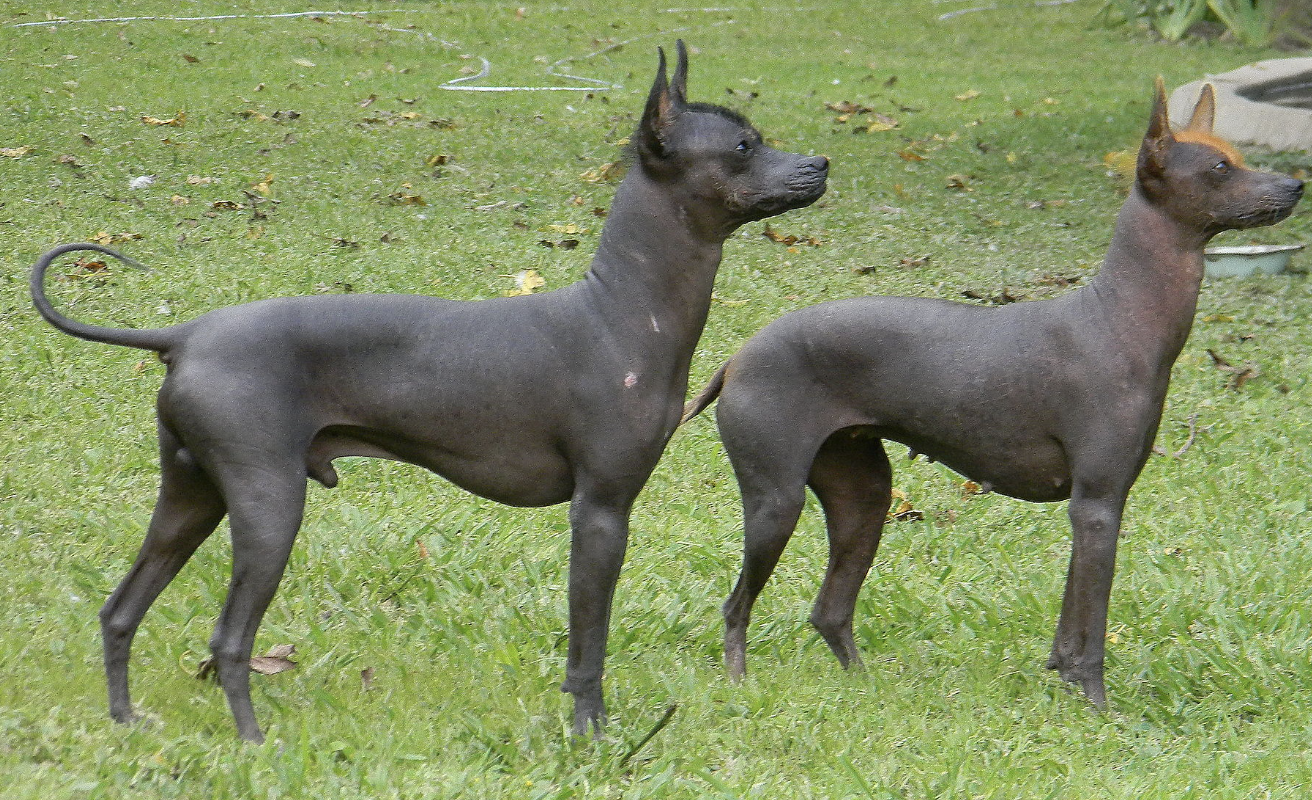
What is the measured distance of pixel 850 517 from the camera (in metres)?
4.40

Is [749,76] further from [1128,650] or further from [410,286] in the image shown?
[1128,650]

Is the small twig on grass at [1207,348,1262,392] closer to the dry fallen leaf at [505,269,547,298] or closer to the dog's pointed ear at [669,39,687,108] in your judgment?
the dry fallen leaf at [505,269,547,298]

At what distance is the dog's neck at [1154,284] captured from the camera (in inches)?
156

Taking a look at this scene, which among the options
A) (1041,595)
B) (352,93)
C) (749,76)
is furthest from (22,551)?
(749,76)

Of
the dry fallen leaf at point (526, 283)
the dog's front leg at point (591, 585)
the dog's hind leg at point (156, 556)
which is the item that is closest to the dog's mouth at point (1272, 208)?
the dog's front leg at point (591, 585)

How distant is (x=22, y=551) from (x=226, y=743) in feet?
5.20

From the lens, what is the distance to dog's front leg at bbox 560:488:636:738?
3.54 m

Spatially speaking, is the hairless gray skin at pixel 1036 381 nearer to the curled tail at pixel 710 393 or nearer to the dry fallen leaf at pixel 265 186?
the curled tail at pixel 710 393

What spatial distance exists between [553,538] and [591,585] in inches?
69.4

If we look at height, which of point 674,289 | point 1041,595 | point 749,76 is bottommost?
point 749,76

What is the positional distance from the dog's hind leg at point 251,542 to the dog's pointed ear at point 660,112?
1.12m

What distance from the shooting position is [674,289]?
355 centimetres

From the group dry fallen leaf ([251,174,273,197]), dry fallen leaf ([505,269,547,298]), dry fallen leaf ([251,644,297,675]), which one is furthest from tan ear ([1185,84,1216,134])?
dry fallen leaf ([251,174,273,197])

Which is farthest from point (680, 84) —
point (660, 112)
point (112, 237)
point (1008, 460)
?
point (112, 237)
